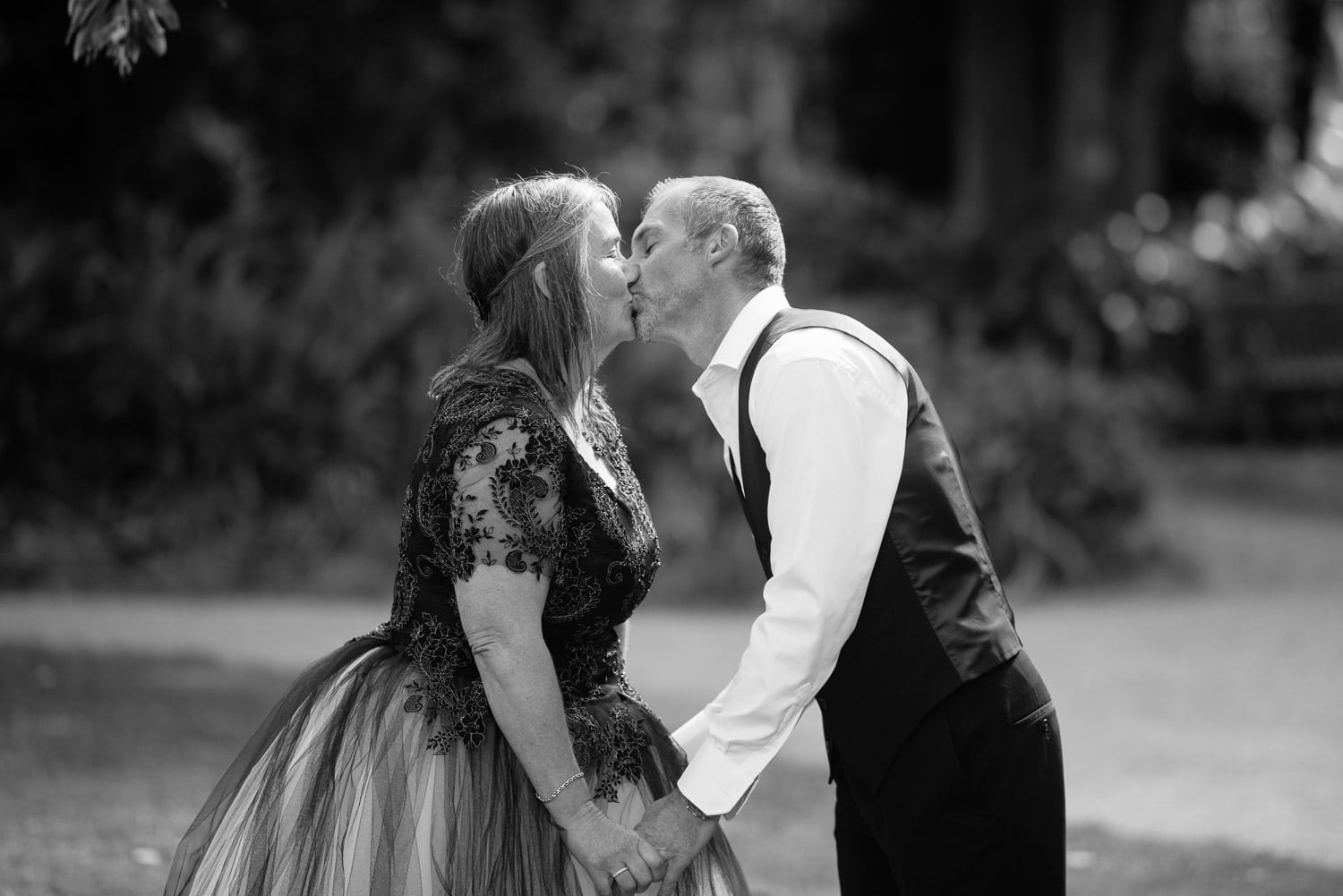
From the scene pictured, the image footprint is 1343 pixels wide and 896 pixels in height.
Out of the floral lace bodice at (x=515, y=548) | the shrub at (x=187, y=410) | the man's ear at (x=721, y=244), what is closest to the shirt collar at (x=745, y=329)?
the man's ear at (x=721, y=244)

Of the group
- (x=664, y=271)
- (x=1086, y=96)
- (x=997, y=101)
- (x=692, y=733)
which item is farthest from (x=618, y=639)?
(x=997, y=101)

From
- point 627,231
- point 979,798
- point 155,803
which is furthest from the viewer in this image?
point 627,231

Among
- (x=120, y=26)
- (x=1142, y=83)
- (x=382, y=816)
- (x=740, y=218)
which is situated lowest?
(x=382, y=816)

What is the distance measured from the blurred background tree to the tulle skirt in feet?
5.56

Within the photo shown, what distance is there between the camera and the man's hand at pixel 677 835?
274 cm

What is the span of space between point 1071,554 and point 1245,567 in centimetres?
139

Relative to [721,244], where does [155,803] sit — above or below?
below

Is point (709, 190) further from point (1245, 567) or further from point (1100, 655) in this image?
point (1245, 567)

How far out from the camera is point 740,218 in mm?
2879

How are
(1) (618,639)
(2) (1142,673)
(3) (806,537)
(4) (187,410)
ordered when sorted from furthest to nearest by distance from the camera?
(4) (187,410)
(2) (1142,673)
(1) (618,639)
(3) (806,537)

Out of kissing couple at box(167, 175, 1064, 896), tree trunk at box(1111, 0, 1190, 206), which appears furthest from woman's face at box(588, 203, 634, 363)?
tree trunk at box(1111, 0, 1190, 206)

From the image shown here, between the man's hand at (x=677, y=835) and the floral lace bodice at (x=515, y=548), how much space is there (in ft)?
0.54

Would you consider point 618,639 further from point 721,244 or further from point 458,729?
point 721,244

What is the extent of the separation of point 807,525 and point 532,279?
72 centimetres
